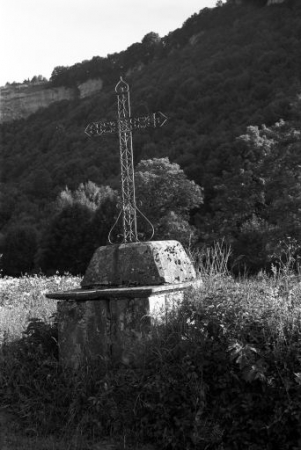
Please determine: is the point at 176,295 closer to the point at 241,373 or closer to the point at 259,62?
the point at 241,373

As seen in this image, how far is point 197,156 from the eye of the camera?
3700 cm

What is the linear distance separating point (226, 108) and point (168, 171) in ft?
62.7

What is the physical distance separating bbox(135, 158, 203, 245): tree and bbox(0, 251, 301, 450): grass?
21.8 meters

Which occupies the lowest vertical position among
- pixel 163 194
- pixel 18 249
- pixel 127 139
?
pixel 18 249

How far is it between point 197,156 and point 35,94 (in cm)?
8218

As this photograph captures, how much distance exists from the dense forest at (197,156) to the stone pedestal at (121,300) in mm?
10019

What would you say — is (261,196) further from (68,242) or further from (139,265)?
(139,265)

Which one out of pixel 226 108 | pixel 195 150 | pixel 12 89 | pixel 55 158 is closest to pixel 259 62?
pixel 226 108

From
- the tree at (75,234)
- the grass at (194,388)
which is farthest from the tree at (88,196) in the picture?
the grass at (194,388)

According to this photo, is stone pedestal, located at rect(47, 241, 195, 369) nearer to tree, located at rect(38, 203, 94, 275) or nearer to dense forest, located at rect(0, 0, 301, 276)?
dense forest, located at rect(0, 0, 301, 276)

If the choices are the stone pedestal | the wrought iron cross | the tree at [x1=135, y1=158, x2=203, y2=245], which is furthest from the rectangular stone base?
the tree at [x1=135, y1=158, x2=203, y2=245]

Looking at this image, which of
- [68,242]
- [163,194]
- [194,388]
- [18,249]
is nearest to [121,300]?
[194,388]

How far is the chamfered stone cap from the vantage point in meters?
4.89

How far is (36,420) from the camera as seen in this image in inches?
171
